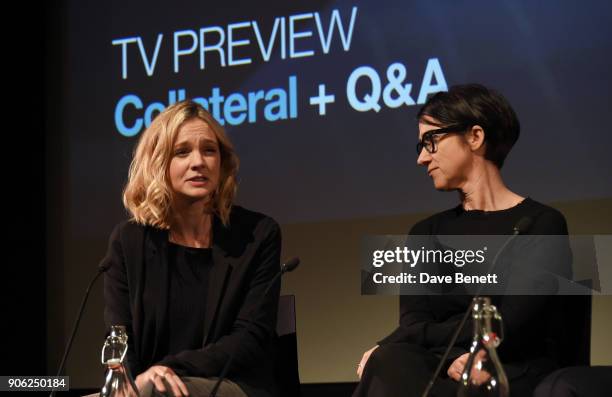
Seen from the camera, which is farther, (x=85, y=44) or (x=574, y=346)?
(x=85, y=44)

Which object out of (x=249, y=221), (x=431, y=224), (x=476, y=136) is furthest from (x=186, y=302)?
(x=476, y=136)

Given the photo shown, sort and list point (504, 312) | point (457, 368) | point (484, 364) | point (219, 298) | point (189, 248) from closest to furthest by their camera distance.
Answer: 1. point (484, 364)
2. point (457, 368)
3. point (504, 312)
4. point (219, 298)
5. point (189, 248)

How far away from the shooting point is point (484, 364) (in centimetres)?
156

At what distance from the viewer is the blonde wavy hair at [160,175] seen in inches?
108

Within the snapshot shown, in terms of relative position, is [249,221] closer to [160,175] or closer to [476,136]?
[160,175]

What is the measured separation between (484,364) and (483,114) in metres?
1.33

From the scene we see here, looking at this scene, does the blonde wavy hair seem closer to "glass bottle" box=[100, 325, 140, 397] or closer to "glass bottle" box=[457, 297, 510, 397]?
"glass bottle" box=[100, 325, 140, 397]

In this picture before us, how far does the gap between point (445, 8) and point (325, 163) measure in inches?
40.5

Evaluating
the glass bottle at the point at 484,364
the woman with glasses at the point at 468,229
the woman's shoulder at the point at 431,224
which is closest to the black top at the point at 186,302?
the woman with glasses at the point at 468,229

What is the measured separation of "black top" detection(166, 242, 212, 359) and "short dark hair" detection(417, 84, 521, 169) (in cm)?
90

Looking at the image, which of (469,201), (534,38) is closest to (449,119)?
(469,201)

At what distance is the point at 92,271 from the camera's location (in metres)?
5.14

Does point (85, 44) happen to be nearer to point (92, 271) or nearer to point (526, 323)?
point (92, 271)

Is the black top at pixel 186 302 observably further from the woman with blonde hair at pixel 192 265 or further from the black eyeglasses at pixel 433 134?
the black eyeglasses at pixel 433 134
